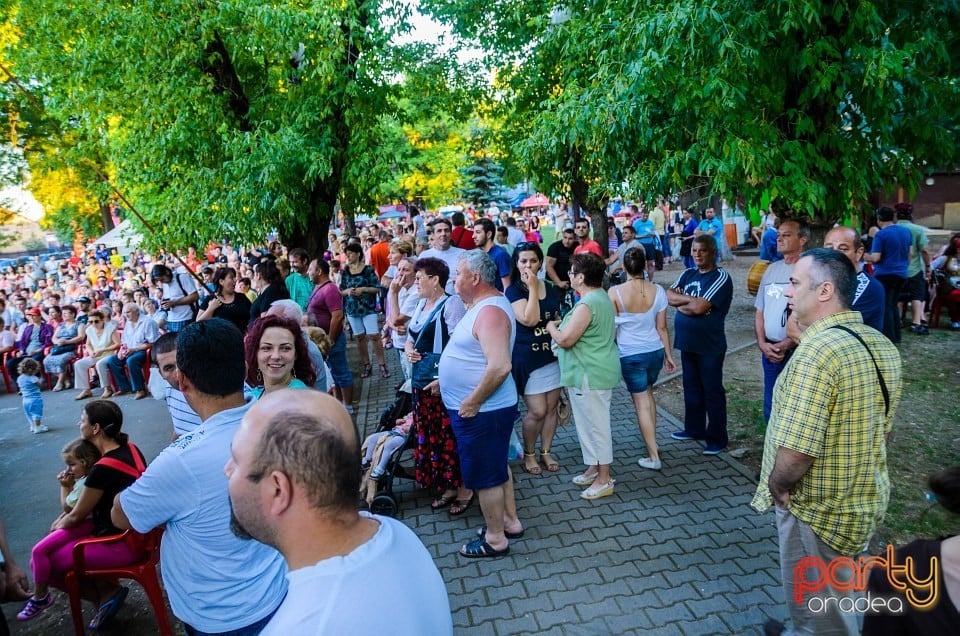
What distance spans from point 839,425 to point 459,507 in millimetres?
3037

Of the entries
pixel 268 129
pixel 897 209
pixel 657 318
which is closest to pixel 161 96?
pixel 268 129

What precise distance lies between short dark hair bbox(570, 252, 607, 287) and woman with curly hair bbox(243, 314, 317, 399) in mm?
2160

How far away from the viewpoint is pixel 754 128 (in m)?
4.58

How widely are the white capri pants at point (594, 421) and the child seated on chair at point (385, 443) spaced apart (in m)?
1.39

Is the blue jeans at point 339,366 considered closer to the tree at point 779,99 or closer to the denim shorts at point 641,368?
the denim shorts at point 641,368

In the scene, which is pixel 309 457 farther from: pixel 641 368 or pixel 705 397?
pixel 705 397

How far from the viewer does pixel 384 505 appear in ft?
16.1

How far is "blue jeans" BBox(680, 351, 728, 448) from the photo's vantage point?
17.7 ft

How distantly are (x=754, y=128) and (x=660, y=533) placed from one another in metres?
3.03

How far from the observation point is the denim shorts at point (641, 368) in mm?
5289

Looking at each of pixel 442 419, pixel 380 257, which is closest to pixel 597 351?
pixel 442 419

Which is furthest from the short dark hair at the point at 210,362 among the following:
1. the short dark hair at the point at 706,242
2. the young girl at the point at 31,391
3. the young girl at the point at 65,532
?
the young girl at the point at 31,391

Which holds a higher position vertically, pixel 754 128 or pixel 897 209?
pixel 754 128

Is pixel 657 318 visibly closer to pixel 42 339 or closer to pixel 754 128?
pixel 754 128
